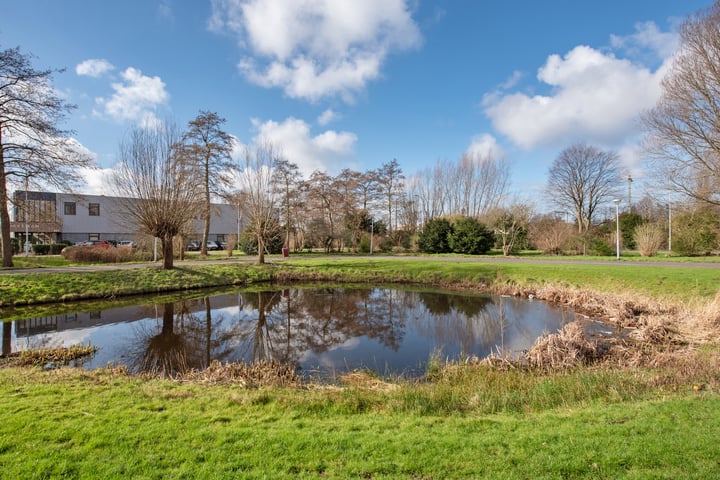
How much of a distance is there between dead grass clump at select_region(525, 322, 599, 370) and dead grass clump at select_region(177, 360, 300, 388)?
16.5 ft

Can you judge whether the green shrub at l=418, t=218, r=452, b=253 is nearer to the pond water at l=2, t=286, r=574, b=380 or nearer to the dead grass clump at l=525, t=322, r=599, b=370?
the pond water at l=2, t=286, r=574, b=380

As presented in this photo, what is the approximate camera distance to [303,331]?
1082 cm

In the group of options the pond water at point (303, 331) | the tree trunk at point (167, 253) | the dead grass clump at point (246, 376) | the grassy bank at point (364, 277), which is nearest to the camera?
the dead grass clump at point (246, 376)

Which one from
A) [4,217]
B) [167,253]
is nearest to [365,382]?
[167,253]

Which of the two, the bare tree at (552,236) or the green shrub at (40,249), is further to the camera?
the bare tree at (552,236)

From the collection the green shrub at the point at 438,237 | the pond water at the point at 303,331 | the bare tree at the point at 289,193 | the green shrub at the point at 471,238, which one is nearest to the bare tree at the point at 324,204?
the bare tree at the point at 289,193

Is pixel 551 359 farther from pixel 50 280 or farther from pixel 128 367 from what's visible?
pixel 50 280

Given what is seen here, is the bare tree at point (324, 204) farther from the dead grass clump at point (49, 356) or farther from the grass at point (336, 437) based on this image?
the grass at point (336, 437)

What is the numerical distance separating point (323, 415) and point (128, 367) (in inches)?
204

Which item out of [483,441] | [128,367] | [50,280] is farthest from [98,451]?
[50,280]

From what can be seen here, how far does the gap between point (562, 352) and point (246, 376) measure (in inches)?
256

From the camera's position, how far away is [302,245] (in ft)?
122

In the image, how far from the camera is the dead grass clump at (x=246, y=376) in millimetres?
6125

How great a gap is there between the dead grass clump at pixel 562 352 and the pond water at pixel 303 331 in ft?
2.71
